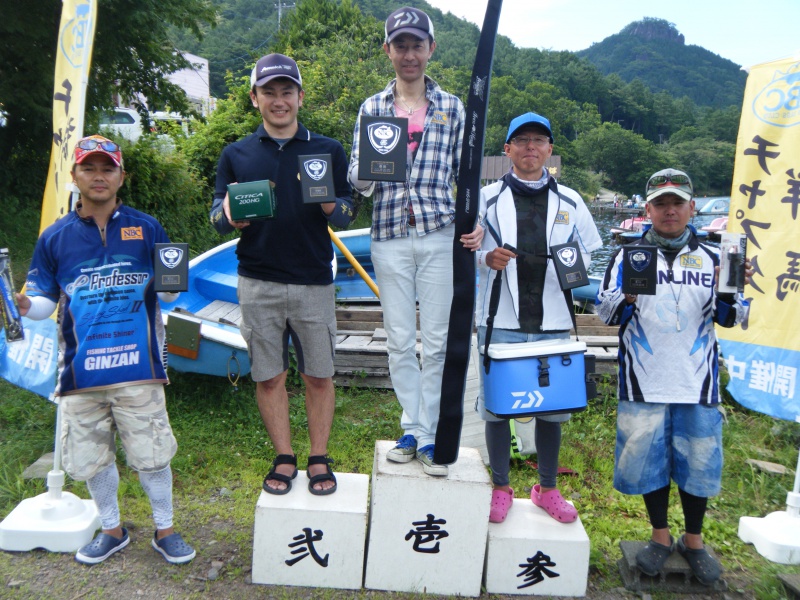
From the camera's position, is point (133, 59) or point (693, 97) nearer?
point (133, 59)

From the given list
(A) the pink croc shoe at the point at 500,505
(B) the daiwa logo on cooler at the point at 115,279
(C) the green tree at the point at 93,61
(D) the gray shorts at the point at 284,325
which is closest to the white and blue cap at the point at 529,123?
(D) the gray shorts at the point at 284,325

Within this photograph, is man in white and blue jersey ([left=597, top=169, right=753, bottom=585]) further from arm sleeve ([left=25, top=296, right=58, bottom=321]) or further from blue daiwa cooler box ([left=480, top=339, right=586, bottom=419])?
arm sleeve ([left=25, top=296, right=58, bottom=321])

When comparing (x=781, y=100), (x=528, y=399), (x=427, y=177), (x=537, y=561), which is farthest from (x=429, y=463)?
(x=781, y=100)

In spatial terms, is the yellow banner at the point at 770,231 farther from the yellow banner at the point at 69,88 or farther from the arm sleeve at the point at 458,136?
the yellow banner at the point at 69,88

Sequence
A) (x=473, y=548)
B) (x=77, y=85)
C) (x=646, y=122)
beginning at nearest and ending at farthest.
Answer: (x=473, y=548)
(x=77, y=85)
(x=646, y=122)

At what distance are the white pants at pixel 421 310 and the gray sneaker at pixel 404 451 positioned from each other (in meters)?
0.03

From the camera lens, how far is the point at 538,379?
2947mm

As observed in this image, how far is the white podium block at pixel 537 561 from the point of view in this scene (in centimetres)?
315

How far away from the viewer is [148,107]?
33.3ft

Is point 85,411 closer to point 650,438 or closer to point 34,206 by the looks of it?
point 650,438

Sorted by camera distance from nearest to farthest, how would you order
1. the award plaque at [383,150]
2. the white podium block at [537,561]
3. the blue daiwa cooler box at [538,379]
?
the award plaque at [383,150]
the blue daiwa cooler box at [538,379]
the white podium block at [537,561]

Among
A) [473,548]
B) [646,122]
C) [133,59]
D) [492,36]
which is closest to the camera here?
[492,36]

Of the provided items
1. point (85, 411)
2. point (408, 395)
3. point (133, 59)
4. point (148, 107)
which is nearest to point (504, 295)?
point (408, 395)

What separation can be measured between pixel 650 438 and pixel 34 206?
9.06m
